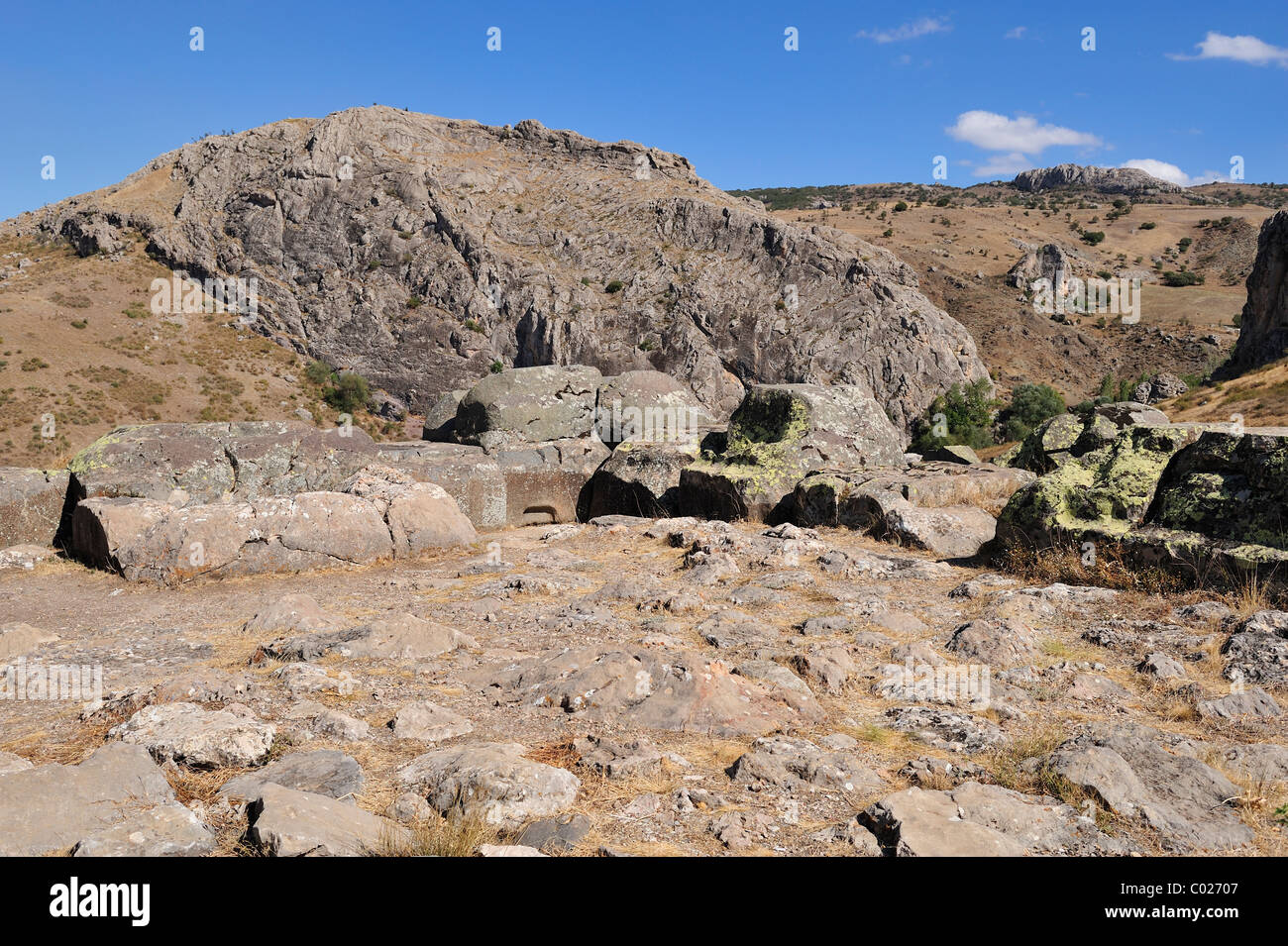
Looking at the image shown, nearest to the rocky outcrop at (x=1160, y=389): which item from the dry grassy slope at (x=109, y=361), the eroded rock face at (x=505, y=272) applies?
the eroded rock face at (x=505, y=272)

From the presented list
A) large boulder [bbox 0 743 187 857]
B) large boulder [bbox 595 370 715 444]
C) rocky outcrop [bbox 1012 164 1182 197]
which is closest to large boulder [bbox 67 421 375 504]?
large boulder [bbox 595 370 715 444]

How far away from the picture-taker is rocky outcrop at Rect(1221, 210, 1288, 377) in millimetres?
39875

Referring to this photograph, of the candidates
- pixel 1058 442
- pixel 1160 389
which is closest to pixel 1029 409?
pixel 1160 389

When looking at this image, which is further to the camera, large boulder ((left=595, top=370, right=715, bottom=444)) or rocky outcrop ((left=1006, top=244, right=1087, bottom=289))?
rocky outcrop ((left=1006, top=244, right=1087, bottom=289))

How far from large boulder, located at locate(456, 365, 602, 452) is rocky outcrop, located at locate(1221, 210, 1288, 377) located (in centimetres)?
4190

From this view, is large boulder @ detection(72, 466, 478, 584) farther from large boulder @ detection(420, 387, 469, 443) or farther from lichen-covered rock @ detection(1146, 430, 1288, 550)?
lichen-covered rock @ detection(1146, 430, 1288, 550)

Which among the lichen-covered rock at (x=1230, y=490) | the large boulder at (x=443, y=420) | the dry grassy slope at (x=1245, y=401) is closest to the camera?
the lichen-covered rock at (x=1230, y=490)

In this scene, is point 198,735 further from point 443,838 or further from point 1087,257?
point 1087,257

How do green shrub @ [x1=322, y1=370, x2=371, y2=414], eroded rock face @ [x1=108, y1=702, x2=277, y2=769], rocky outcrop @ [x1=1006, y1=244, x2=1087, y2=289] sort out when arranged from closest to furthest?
1. eroded rock face @ [x1=108, y1=702, x2=277, y2=769]
2. green shrub @ [x1=322, y1=370, x2=371, y2=414]
3. rocky outcrop @ [x1=1006, y1=244, x2=1087, y2=289]

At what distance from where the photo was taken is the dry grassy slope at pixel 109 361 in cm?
3947

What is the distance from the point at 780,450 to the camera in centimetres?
1043

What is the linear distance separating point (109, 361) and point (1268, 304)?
208 feet

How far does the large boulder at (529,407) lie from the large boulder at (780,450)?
9.69ft

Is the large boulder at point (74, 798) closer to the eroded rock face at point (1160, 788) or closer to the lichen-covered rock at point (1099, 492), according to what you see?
the eroded rock face at point (1160, 788)
